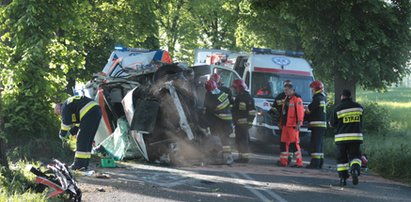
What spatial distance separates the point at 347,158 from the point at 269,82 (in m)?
6.36

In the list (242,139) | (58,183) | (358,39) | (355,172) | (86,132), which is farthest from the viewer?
(358,39)

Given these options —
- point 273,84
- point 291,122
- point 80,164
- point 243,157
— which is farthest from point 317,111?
point 80,164

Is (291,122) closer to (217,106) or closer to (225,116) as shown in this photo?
(225,116)

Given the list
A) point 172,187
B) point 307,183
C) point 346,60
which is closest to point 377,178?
point 307,183

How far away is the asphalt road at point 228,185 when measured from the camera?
7.96 m

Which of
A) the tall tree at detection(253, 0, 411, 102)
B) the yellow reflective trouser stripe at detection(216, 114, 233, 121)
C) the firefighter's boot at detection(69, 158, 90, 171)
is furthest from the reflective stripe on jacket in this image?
the tall tree at detection(253, 0, 411, 102)

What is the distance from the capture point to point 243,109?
12430mm

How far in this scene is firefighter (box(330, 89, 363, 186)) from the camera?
9.66m

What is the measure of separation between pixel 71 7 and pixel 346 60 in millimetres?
11211

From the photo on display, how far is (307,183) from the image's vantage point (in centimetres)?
962

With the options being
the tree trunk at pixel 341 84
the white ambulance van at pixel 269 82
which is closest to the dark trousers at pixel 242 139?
the white ambulance van at pixel 269 82

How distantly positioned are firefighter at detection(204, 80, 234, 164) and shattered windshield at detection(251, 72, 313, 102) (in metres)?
3.75

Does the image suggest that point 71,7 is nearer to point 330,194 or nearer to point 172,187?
point 172,187

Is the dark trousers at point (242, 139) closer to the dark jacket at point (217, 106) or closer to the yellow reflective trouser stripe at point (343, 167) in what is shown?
the dark jacket at point (217, 106)
